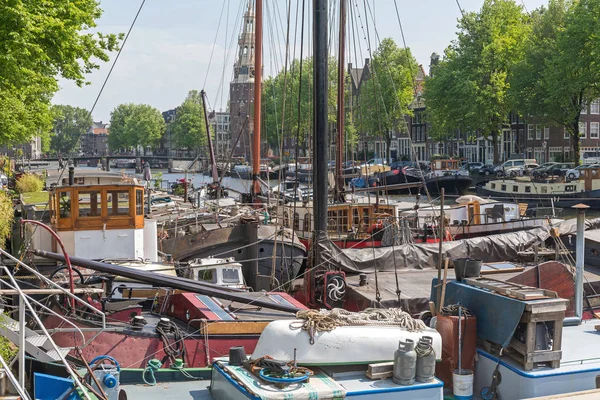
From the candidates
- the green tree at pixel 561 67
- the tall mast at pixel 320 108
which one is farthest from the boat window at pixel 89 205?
the green tree at pixel 561 67

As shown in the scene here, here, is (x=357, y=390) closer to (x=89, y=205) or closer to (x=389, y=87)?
(x=89, y=205)

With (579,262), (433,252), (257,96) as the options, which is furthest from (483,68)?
(579,262)

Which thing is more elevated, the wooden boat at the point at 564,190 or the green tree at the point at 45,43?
the green tree at the point at 45,43

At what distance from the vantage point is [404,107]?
74.8m

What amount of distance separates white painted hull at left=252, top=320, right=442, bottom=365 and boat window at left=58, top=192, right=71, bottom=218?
34.9 feet

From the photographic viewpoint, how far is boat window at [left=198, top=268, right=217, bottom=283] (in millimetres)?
15992

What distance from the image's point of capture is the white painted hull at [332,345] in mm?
7973

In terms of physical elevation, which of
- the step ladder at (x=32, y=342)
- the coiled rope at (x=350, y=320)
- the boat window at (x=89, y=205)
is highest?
the boat window at (x=89, y=205)

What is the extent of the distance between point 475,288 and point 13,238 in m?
18.2

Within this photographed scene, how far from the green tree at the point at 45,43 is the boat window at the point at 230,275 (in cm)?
631

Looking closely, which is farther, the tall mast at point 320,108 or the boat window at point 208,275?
the boat window at point 208,275

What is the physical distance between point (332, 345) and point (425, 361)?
3.25 ft

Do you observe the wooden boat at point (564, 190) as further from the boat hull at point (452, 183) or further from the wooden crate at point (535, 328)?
the wooden crate at point (535, 328)

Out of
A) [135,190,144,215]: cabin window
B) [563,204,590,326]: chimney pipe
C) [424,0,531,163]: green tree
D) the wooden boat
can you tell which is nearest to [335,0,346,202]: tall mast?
[135,190,144,215]: cabin window
